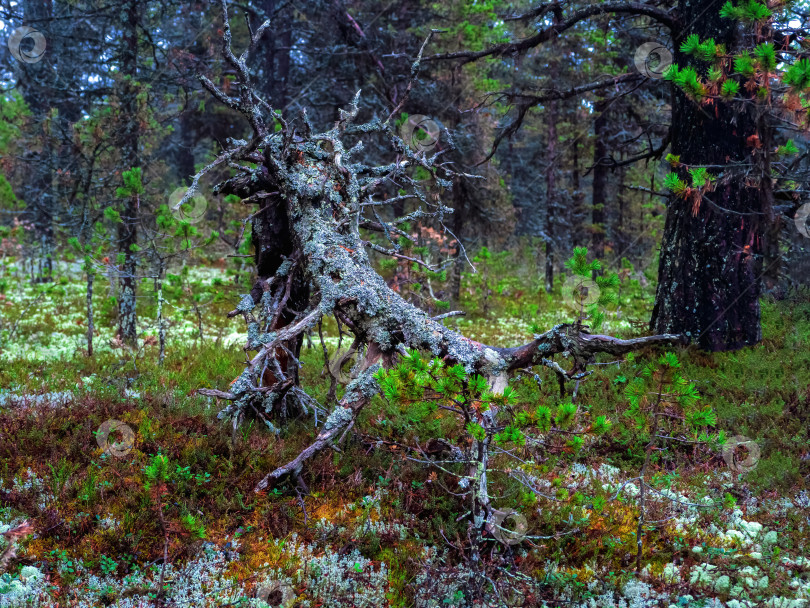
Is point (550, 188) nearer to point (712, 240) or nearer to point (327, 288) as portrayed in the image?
point (712, 240)

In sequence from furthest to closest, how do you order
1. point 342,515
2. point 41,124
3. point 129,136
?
point 41,124 < point 129,136 < point 342,515

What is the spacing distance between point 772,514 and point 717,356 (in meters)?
3.56

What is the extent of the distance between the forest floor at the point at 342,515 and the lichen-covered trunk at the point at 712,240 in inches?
59.5

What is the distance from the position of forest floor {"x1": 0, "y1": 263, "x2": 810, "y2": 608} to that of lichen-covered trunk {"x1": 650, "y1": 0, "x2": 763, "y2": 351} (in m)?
1.51

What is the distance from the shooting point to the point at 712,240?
303 inches

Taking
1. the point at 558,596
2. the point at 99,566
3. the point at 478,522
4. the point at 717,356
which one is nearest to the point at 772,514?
the point at 558,596

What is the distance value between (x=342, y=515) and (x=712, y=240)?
264 inches

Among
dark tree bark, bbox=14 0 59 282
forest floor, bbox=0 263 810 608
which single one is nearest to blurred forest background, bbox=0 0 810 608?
forest floor, bbox=0 263 810 608

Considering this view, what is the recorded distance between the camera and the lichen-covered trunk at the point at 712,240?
7.56 metres

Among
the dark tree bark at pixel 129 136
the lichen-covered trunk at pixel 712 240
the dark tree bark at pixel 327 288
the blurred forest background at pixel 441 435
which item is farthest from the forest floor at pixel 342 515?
the dark tree bark at pixel 129 136

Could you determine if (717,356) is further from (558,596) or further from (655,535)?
→ (558,596)

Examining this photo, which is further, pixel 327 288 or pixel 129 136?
pixel 129 136

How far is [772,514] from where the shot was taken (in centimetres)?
458

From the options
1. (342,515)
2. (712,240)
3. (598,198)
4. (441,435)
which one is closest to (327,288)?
(342,515)
